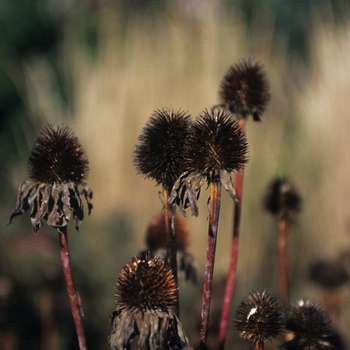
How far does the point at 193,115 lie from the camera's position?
16.8 ft

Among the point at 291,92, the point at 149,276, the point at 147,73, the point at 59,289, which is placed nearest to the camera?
the point at 149,276

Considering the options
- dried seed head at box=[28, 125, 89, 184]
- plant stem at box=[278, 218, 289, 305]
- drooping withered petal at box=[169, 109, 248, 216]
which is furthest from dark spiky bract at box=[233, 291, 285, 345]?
plant stem at box=[278, 218, 289, 305]

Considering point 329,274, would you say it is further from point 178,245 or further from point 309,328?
point 309,328

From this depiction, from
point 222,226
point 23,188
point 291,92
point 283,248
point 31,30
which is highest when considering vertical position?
point 31,30

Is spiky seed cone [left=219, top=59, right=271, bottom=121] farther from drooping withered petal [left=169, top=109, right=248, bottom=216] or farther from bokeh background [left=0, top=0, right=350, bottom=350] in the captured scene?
bokeh background [left=0, top=0, right=350, bottom=350]

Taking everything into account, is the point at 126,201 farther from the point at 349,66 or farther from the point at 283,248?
the point at 283,248

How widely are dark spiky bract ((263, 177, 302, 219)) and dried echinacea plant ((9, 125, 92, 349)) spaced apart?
0.66 m

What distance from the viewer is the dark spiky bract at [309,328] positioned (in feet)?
4.69

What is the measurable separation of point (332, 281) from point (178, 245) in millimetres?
694

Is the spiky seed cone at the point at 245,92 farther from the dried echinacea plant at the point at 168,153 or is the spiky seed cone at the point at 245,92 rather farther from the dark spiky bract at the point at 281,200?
the dark spiky bract at the point at 281,200

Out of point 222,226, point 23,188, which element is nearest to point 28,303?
point 222,226

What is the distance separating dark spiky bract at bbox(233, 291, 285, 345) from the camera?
1314 millimetres

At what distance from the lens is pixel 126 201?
554 centimetres

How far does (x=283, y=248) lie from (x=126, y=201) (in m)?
3.68
